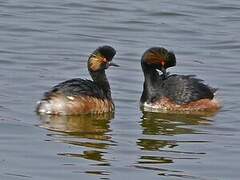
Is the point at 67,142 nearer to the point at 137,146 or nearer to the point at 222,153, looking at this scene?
the point at 137,146

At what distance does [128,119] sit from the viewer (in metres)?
13.3

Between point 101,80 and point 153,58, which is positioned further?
point 153,58

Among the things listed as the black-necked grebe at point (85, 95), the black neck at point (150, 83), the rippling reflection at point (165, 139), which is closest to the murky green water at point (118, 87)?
the rippling reflection at point (165, 139)

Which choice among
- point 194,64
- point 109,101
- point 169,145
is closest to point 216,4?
point 194,64

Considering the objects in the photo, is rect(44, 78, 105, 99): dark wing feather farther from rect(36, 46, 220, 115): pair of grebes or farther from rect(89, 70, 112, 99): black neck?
rect(89, 70, 112, 99): black neck

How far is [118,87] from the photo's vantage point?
15273 mm

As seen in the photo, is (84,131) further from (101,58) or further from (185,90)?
(185,90)

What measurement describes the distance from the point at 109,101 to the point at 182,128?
4.14 feet

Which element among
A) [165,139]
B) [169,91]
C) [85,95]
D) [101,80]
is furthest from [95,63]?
[165,139]

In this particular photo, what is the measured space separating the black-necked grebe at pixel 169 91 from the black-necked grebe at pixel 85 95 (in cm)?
76

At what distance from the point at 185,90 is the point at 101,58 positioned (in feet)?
4.30

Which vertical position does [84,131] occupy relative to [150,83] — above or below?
below

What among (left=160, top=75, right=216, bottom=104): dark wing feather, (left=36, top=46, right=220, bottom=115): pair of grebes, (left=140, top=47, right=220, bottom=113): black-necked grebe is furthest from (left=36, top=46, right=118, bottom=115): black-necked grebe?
(left=160, top=75, right=216, bottom=104): dark wing feather

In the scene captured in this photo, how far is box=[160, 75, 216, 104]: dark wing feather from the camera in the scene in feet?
47.0
